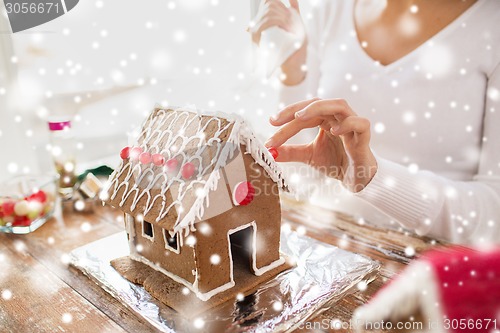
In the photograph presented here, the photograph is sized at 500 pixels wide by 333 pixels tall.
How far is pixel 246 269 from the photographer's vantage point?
3.14ft

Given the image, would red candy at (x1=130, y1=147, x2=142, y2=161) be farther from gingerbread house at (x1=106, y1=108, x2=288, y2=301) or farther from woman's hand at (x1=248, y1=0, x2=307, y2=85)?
woman's hand at (x1=248, y1=0, x2=307, y2=85)

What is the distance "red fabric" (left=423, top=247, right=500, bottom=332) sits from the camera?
0.35 meters

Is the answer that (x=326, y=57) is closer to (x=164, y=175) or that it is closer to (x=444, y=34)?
(x=444, y=34)

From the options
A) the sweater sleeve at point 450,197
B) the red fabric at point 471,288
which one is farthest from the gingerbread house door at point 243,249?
the red fabric at point 471,288

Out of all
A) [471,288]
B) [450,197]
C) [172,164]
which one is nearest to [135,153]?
[172,164]

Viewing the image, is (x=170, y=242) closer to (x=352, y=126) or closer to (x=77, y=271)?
(x=77, y=271)

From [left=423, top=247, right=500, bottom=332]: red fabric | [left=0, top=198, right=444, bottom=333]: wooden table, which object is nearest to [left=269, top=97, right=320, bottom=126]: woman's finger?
[left=0, top=198, right=444, bottom=333]: wooden table

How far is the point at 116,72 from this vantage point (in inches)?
63.5

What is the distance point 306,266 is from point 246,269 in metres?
0.14

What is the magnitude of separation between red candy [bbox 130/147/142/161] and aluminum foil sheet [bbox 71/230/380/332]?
0.86 feet

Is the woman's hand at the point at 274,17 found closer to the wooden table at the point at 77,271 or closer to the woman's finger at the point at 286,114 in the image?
the woman's finger at the point at 286,114

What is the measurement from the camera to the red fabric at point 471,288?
35 centimetres

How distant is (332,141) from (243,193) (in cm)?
38

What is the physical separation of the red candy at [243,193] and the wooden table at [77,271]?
0.26m
